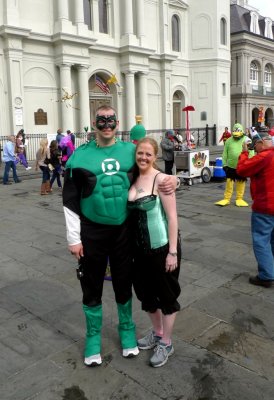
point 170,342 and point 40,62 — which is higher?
point 40,62

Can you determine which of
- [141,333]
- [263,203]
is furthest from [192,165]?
[141,333]

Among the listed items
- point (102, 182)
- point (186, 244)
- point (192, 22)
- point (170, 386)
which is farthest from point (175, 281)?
point (192, 22)

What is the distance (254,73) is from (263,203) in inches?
1536

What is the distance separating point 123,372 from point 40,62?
21806 mm

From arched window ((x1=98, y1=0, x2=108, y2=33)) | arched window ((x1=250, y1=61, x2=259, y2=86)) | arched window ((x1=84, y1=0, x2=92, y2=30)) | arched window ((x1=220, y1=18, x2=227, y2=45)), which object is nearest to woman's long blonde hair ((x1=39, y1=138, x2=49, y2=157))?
arched window ((x1=84, y1=0, x2=92, y2=30))

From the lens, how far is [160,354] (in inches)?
123

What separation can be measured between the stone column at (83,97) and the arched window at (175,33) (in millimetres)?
9708

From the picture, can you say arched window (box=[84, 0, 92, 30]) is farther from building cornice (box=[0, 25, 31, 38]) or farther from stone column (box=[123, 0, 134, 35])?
building cornice (box=[0, 25, 31, 38])

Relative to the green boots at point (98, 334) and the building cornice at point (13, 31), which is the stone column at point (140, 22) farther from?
the green boots at point (98, 334)

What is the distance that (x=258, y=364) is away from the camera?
10.2ft

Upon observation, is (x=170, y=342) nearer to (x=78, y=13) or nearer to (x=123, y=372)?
(x=123, y=372)

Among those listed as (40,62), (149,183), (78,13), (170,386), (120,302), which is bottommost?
(170,386)

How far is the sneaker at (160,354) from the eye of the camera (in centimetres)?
309

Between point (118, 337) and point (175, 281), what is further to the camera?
point (118, 337)
